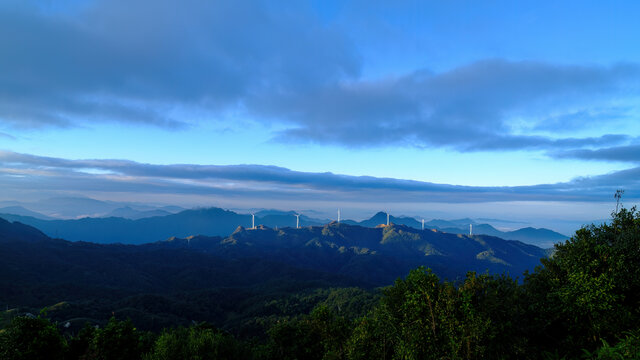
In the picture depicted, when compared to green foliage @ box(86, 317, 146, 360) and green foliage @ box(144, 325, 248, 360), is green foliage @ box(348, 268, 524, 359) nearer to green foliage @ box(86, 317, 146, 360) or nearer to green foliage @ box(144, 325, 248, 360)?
green foliage @ box(144, 325, 248, 360)

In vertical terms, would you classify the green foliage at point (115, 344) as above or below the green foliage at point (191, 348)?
below

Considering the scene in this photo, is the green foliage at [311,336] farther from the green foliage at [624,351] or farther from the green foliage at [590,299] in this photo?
the green foliage at [624,351]

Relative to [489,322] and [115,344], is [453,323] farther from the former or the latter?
[115,344]

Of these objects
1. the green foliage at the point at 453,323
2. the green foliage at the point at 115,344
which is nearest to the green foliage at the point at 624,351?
the green foliage at the point at 453,323

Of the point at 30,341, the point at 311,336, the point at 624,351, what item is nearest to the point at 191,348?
the point at 30,341

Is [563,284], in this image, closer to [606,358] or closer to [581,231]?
[581,231]

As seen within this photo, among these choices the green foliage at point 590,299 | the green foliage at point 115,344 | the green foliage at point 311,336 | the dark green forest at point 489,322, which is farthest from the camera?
the green foliage at point 311,336
